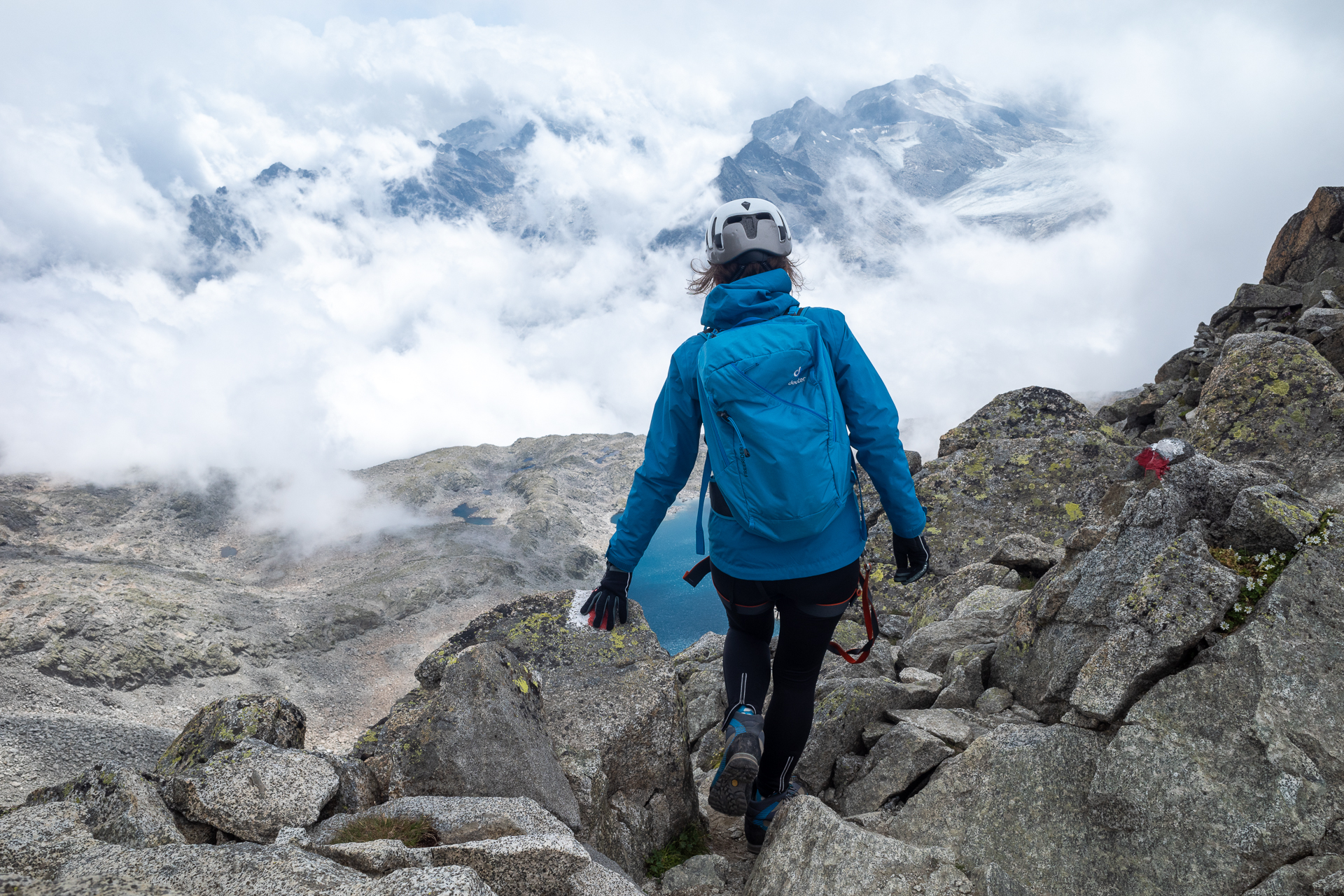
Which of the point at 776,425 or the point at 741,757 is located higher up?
the point at 776,425

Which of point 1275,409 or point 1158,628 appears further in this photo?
point 1275,409

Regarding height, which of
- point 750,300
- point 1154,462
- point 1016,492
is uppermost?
point 1016,492

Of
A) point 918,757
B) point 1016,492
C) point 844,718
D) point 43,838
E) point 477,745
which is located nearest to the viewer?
point 43,838

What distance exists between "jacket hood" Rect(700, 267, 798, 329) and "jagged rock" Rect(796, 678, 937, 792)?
4.71 m

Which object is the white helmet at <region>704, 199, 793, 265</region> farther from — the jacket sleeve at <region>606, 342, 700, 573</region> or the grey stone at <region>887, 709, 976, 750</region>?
the grey stone at <region>887, 709, 976, 750</region>

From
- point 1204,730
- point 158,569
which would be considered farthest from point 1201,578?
point 158,569

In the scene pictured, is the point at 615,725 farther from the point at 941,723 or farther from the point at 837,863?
the point at 941,723

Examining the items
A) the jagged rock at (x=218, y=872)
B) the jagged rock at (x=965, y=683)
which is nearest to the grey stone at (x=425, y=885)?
the jagged rock at (x=218, y=872)

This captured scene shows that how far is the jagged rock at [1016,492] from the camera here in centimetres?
1566

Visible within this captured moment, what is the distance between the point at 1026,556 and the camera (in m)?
11.5

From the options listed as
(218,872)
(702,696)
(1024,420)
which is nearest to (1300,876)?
(218,872)

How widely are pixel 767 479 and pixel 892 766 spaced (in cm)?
366

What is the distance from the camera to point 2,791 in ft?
37.9

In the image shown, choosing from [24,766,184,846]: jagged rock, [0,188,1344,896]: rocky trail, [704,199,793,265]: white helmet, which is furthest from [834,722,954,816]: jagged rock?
[24,766,184,846]: jagged rock
